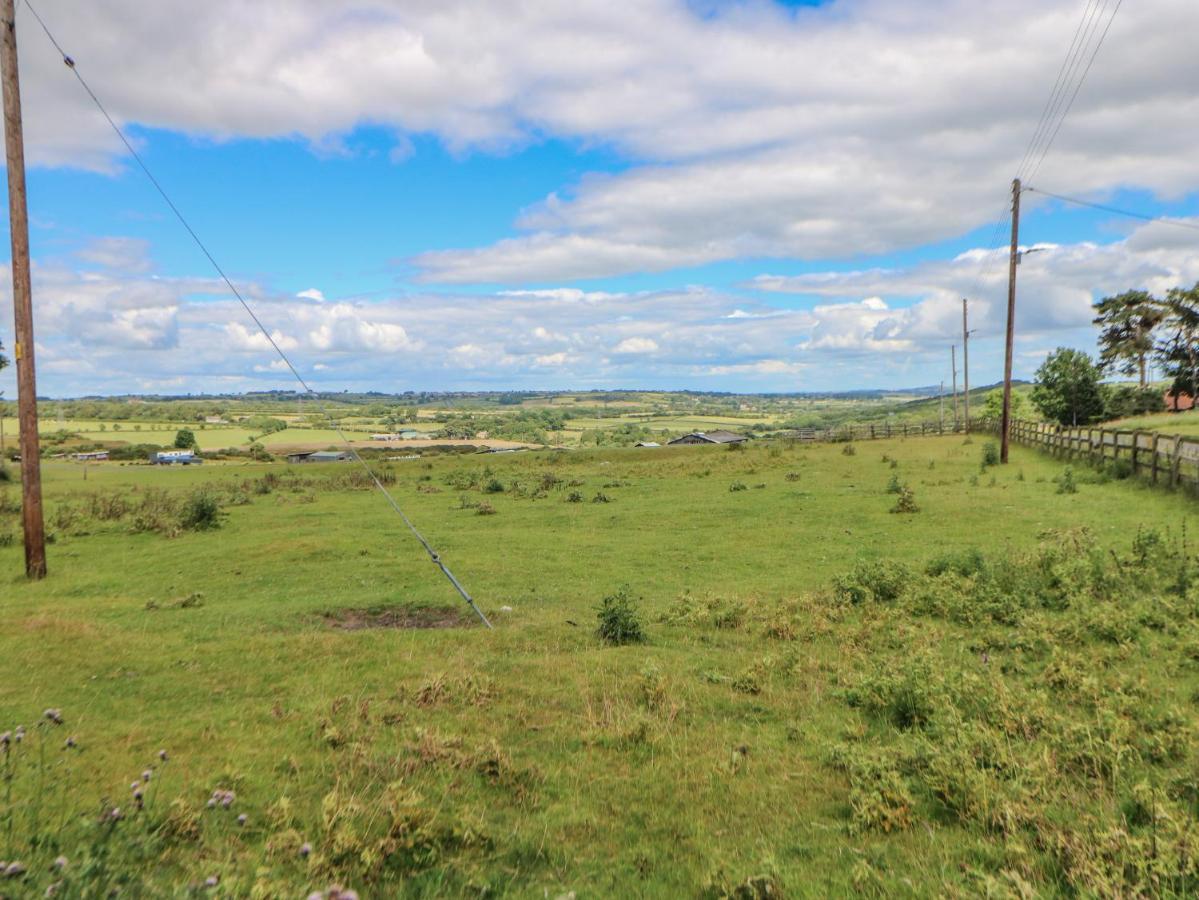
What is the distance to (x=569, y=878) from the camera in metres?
4.60

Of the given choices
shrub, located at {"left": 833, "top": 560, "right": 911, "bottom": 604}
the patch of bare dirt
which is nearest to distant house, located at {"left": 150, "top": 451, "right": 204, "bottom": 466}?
the patch of bare dirt

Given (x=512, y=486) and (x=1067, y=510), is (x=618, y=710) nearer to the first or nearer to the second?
(x=1067, y=510)

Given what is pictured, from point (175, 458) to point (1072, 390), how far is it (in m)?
82.8

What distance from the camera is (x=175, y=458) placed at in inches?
2859

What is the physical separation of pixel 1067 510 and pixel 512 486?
22.7 meters

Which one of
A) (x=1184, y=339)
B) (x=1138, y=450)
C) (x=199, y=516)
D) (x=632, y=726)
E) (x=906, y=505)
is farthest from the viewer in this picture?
(x=1184, y=339)

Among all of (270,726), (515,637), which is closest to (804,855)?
(270,726)

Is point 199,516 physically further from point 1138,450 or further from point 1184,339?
point 1184,339

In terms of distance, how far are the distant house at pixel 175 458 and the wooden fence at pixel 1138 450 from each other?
65975 millimetres

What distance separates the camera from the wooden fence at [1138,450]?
17578mm

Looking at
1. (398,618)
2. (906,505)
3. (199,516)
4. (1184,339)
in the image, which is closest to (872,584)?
(398,618)

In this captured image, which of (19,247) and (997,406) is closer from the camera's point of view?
(19,247)

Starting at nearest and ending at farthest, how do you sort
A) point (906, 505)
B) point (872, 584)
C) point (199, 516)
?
point (872, 584) < point (906, 505) < point (199, 516)

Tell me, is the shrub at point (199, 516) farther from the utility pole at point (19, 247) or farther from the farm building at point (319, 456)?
the farm building at point (319, 456)
